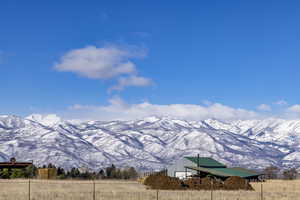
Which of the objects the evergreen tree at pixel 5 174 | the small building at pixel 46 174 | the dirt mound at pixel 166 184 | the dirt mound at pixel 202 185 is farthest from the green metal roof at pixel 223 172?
the evergreen tree at pixel 5 174

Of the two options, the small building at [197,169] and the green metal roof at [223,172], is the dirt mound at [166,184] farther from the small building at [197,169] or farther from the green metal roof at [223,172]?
the small building at [197,169]

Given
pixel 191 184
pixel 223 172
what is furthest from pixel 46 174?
pixel 191 184

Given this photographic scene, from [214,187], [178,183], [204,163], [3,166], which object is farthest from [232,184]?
[3,166]

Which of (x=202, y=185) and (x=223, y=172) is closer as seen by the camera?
(x=202, y=185)

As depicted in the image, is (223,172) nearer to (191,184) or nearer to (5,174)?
(191,184)

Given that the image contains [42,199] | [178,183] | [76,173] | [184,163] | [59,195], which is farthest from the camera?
[76,173]

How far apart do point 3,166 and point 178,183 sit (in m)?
54.6

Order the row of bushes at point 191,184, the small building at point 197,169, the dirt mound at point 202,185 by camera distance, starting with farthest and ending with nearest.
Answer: the small building at point 197,169, the dirt mound at point 202,185, the row of bushes at point 191,184

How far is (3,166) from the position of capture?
108m

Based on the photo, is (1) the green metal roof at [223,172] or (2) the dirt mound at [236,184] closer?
(2) the dirt mound at [236,184]

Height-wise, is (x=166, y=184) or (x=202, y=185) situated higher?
(x=166, y=184)

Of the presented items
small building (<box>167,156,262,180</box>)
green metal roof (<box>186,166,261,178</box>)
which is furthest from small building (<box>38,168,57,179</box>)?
green metal roof (<box>186,166,261,178</box>)

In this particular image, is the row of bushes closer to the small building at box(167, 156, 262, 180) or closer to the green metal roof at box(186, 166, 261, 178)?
the green metal roof at box(186, 166, 261, 178)

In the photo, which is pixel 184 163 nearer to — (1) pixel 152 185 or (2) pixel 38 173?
(2) pixel 38 173
